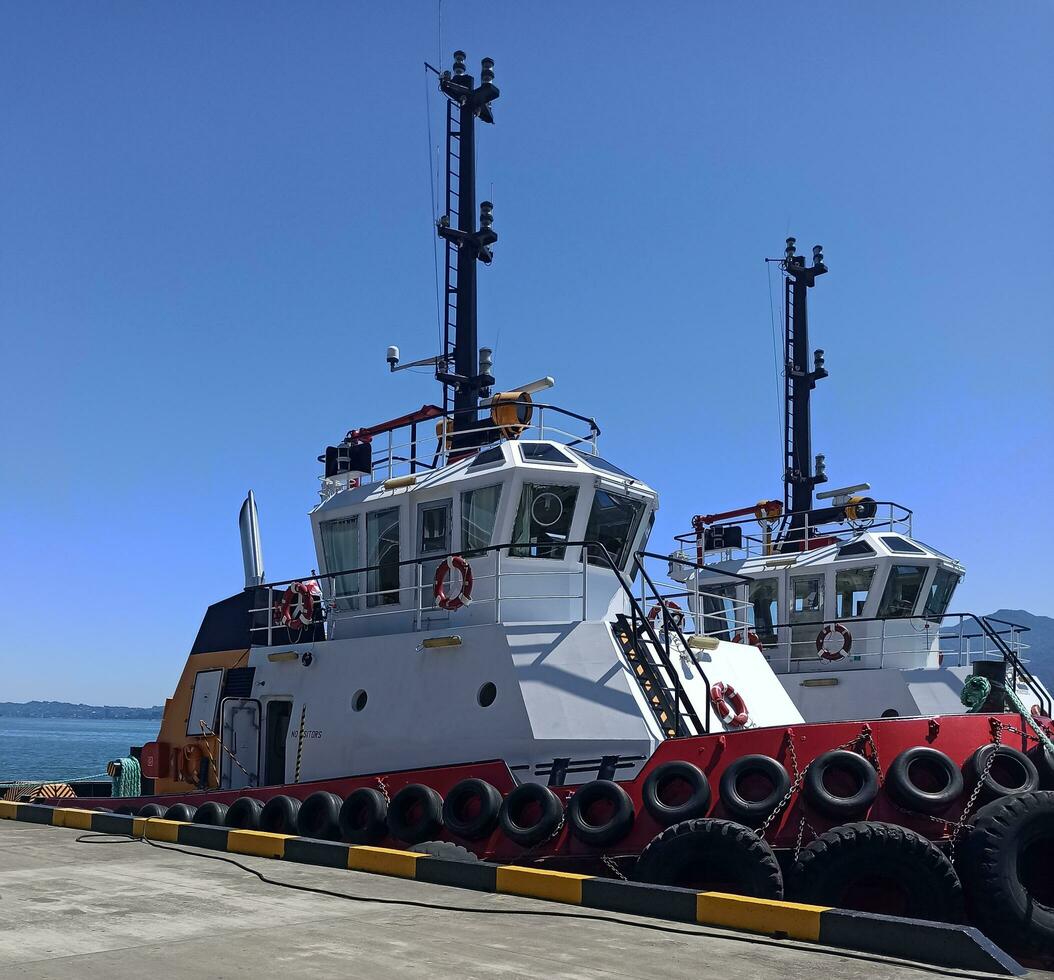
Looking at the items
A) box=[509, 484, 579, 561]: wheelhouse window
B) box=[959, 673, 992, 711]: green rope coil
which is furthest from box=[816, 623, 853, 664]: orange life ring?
box=[509, 484, 579, 561]: wheelhouse window

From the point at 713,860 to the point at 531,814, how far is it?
179 centimetres

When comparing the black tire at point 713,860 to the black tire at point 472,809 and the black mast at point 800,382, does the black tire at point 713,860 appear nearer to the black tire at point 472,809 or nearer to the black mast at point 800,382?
the black tire at point 472,809

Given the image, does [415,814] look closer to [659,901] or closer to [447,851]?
[447,851]

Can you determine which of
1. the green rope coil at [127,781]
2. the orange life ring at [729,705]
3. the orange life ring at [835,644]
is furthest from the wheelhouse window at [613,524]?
the orange life ring at [835,644]

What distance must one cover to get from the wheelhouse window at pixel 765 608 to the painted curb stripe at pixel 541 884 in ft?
41.8

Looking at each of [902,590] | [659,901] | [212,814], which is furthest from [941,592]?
[659,901]

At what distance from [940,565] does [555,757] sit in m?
12.2

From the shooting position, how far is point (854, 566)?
1938 cm

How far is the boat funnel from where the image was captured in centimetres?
1547

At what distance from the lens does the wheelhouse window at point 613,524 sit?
39.0 ft

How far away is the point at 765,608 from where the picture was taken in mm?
20438

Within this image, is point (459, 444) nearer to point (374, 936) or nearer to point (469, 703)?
point (469, 703)

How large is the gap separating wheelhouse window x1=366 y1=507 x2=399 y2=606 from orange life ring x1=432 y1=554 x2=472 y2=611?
43.8 inches

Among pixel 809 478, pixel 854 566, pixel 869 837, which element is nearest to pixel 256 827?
pixel 869 837
